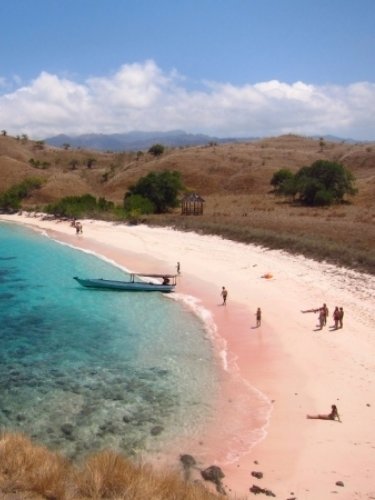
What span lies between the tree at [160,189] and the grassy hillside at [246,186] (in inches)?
107

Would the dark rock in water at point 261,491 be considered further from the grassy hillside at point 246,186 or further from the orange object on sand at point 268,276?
the grassy hillside at point 246,186

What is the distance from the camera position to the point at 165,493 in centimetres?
1009

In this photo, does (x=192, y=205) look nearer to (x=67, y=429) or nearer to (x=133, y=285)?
(x=133, y=285)

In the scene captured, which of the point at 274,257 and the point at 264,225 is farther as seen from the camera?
the point at 264,225

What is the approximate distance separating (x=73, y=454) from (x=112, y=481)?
5435 mm

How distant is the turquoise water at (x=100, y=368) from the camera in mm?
16609

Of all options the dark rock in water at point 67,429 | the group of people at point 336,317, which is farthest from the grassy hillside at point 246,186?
the dark rock in water at point 67,429

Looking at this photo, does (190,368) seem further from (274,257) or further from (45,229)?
(45,229)

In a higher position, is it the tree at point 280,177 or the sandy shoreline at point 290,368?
the tree at point 280,177

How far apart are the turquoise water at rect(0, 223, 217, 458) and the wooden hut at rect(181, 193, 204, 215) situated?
32.3 meters

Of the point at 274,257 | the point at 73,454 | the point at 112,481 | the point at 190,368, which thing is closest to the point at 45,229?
the point at 274,257

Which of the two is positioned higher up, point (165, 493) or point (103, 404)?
point (165, 493)

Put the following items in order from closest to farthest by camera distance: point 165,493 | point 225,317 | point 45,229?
point 165,493 < point 225,317 < point 45,229

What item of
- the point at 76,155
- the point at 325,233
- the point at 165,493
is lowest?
the point at 165,493
